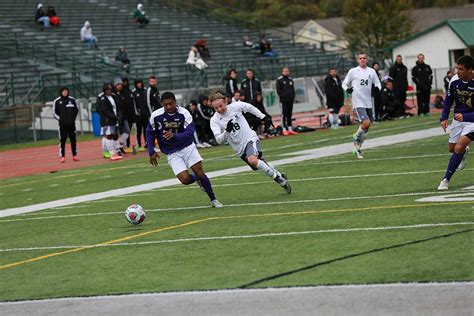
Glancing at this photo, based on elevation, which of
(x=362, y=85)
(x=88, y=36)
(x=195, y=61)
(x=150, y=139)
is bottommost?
(x=150, y=139)

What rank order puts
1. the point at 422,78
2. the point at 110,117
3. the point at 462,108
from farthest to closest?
the point at 422,78
the point at 110,117
the point at 462,108

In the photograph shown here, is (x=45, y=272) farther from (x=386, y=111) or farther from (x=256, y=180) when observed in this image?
(x=386, y=111)

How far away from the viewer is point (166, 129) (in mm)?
15047

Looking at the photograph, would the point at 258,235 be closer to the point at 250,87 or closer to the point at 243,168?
the point at 243,168

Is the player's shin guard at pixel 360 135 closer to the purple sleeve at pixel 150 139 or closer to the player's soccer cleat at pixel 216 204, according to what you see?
the player's soccer cleat at pixel 216 204

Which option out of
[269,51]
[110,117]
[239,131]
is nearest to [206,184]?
[239,131]

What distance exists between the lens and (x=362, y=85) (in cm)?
2119

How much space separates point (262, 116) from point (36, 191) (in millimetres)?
6744

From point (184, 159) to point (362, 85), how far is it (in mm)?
6977

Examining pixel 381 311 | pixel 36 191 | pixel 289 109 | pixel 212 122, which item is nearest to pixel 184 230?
pixel 212 122

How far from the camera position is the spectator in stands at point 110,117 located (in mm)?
27344

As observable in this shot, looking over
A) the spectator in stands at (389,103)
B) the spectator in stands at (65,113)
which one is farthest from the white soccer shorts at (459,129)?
the spectator in stands at (389,103)

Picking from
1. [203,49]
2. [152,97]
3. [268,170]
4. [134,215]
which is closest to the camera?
[134,215]

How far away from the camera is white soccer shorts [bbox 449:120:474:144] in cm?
1428
